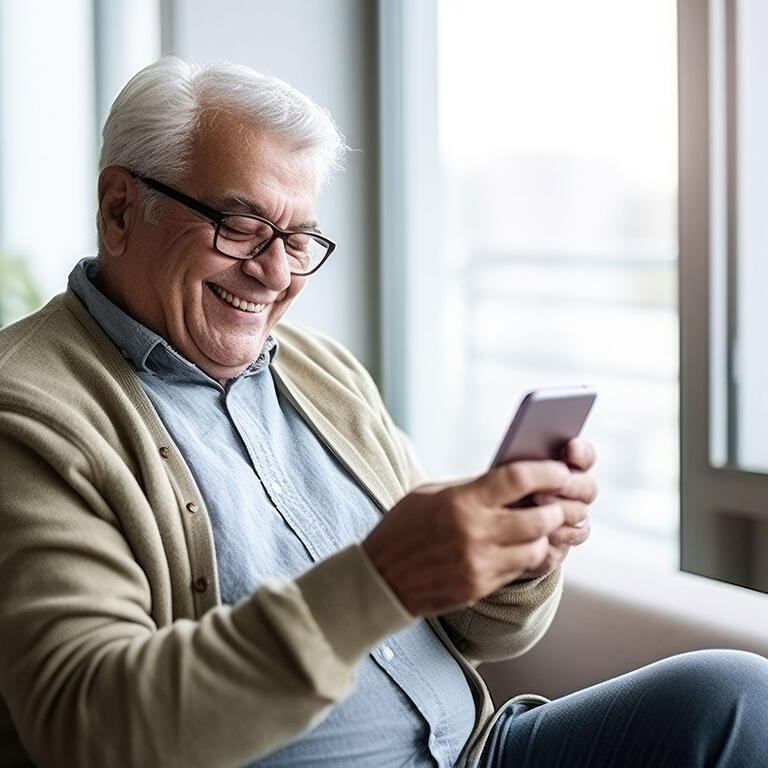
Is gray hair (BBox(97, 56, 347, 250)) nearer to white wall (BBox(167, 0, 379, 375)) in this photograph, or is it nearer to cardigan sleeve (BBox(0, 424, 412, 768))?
cardigan sleeve (BBox(0, 424, 412, 768))

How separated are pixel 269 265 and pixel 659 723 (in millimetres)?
780

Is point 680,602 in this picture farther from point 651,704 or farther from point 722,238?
point 722,238

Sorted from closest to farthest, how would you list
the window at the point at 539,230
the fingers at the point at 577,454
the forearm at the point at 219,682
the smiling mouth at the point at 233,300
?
the forearm at the point at 219,682 < the fingers at the point at 577,454 < the smiling mouth at the point at 233,300 < the window at the point at 539,230

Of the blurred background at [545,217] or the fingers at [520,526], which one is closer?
the fingers at [520,526]

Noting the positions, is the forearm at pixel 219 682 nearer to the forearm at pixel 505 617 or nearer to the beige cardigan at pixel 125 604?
the beige cardigan at pixel 125 604

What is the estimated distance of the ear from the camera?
58.9 inches

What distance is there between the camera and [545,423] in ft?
3.88

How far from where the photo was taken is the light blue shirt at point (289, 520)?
135cm

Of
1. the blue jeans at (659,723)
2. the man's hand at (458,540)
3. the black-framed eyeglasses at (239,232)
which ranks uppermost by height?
the black-framed eyeglasses at (239,232)

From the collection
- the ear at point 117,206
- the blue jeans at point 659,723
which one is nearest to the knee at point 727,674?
the blue jeans at point 659,723

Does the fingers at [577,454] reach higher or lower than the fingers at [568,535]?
higher

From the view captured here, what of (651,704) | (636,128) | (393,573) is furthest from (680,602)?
(636,128)

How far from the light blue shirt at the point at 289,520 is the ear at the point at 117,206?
0.23ft

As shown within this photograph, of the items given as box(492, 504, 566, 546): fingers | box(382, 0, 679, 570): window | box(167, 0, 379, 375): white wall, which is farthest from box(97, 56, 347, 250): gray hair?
box(382, 0, 679, 570): window
